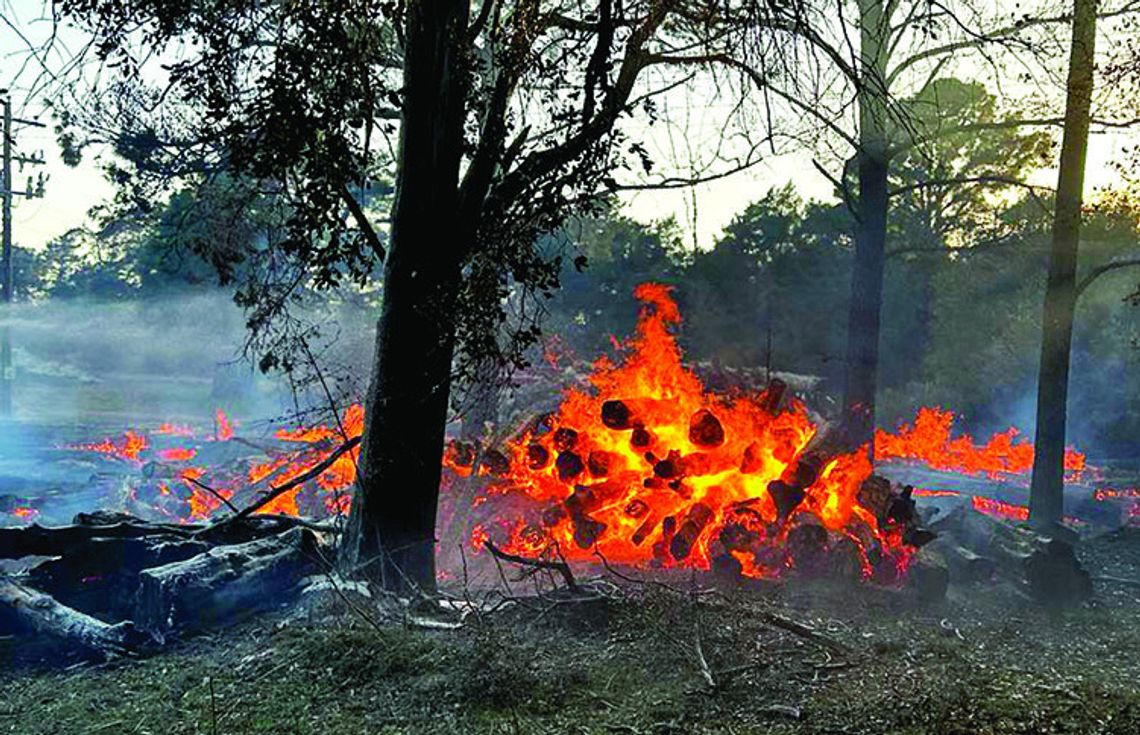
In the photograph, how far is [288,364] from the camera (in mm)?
7672

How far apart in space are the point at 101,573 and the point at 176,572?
144cm

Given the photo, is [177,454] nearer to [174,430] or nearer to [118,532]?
[174,430]

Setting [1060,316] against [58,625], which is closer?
[58,625]

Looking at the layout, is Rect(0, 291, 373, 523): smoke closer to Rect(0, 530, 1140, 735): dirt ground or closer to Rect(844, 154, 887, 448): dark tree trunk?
Rect(0, 530, 1140, 735): dirt ground

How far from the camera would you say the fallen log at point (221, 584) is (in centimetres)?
642

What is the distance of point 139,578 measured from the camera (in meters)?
6.92

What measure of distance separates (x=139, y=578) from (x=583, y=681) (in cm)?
389

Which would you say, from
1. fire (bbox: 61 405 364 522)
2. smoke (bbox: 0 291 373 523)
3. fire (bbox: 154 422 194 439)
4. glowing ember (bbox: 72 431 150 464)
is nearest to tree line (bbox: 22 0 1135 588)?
Result: fire (bbox: 61 405 364 522)

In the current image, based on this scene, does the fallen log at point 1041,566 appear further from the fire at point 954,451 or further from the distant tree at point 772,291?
the distant tree at point 772,291

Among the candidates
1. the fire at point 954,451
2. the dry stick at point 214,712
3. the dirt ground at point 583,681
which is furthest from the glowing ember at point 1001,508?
the dry stick at point 214,712

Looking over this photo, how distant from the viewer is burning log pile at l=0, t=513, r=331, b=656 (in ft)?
20.5

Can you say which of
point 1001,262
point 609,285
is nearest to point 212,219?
point 609,285

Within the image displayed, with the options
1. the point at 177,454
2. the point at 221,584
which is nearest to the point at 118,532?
the point at 221,584

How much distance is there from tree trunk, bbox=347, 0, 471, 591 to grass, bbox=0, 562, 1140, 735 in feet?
4.11
